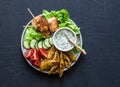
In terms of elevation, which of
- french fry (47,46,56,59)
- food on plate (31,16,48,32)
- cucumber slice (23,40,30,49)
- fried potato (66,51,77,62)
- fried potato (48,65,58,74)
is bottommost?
fried potato (48,65,58,74)

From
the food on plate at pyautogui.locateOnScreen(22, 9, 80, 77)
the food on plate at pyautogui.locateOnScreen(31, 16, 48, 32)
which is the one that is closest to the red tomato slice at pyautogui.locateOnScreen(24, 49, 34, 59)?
the food on plate at pyautogui.locateOnScreen(22, 9, 80, 77)

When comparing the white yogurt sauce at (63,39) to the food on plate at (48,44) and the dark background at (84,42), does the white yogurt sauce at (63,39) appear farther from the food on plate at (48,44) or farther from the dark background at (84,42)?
the dark background at (84,42)

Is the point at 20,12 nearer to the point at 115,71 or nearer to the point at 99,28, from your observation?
the point at 99,28

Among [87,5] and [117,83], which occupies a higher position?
[87,5]

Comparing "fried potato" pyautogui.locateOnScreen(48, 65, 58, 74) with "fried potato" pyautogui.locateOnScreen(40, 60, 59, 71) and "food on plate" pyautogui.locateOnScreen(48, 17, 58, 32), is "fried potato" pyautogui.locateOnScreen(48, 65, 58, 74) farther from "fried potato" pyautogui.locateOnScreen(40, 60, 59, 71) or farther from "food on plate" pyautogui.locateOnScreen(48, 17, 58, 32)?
"food on plate" pyautogui.locateOnScreen(48, 17, 58, 32)

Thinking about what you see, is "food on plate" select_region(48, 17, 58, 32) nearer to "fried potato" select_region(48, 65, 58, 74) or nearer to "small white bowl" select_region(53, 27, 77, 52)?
"small white bowl" select_region(53, 27, 77, 52)

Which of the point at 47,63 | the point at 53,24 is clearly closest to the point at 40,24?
the point at 53,24

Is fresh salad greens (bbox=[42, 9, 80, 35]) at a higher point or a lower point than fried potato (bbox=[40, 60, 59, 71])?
higher

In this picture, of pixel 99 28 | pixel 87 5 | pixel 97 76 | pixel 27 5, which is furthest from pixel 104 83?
pixel 27 5
